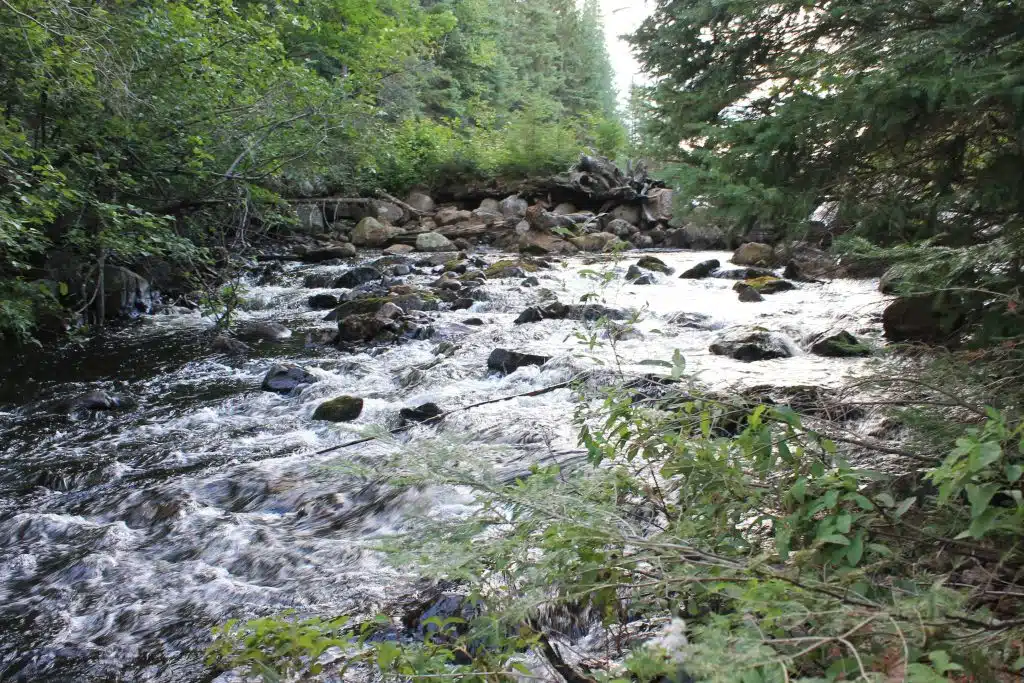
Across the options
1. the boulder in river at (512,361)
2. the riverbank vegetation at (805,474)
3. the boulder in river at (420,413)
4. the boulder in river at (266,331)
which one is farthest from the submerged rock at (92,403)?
the riverbank vegetation at (805,474)

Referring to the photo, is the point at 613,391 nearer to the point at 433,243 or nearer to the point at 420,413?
the point at 420,413

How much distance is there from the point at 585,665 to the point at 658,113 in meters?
3.44

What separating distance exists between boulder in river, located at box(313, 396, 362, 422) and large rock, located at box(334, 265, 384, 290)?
6655mm

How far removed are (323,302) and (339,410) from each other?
18.2ft

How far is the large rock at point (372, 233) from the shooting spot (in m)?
18.2

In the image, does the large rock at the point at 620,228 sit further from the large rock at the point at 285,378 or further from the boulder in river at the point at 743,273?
the large rock at the point at 285,378

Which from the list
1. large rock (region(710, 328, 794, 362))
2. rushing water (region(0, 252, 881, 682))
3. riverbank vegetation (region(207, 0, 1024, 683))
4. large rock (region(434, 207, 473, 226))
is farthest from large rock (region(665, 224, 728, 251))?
riverbank vegetation (region(207, 0, 1024, 683))

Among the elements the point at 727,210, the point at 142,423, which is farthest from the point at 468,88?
the point at 727,210

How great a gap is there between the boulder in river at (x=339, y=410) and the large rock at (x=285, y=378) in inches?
39.4

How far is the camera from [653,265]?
13.4 meters

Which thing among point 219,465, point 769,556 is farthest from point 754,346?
point 769,556

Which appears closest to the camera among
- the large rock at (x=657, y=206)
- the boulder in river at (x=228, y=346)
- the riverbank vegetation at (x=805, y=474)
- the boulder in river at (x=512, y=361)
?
the riverbank vegetation at (x=805, y=474)

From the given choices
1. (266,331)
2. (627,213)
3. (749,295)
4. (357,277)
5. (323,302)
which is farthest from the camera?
(627,213)

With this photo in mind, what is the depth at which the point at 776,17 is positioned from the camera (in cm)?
389
